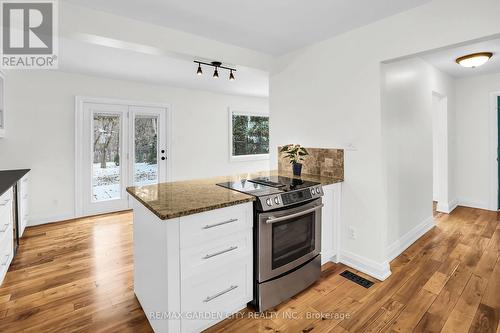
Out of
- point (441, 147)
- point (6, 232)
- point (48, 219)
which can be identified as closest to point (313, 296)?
point (6, 232)

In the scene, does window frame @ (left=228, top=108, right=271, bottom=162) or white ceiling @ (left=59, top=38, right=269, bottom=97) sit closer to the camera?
white ceiling @ (left=59, top=38, right=269, bottom=97)

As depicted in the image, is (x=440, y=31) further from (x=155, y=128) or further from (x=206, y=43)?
(x=155, y=128)

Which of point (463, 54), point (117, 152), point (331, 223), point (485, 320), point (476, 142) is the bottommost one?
point (485, 320)

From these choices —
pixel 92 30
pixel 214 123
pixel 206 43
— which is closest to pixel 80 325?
pixel 92 30

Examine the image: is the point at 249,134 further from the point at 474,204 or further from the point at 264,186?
the point at 474,204

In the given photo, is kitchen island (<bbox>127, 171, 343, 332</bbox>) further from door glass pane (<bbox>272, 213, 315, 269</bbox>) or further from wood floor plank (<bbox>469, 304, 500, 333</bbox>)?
wood floor plank (<bbox>469, 304, 500, 333</bbox>)

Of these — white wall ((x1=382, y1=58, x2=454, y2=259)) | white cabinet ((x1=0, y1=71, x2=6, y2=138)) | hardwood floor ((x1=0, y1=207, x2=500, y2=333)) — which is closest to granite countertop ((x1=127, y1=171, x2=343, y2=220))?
hardwood floor ((x1=0, y1=207, x2=500, y2=333))

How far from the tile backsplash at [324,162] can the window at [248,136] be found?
3.27m

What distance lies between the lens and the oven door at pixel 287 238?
1.97 meters

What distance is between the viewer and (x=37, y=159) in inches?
155

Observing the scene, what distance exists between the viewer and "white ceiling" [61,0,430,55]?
2.06 meters

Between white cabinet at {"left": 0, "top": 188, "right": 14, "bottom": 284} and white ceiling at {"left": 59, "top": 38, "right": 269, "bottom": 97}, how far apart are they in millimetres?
1760

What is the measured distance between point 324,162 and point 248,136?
3.79m

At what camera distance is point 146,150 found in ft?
16.2
